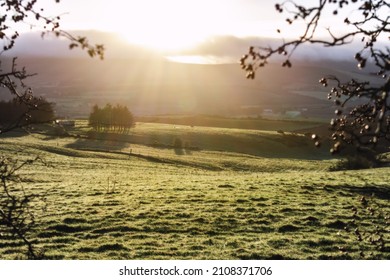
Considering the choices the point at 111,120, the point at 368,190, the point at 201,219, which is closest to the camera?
the point at 201,219

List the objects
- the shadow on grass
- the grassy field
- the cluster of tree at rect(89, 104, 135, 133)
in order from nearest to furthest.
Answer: the grassy field → the shadow on grass → the cluster of tree at rect(89, 104, 135, 133)

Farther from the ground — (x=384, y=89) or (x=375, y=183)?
(x=384, y=89)

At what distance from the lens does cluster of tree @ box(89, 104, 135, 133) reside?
10881cm

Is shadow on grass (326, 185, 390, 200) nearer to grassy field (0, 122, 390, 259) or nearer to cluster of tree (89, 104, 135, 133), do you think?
grassy field (0, 122, 390, 259)

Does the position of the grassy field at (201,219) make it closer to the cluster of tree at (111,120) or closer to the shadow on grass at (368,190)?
the shadow on grass at (368,190)

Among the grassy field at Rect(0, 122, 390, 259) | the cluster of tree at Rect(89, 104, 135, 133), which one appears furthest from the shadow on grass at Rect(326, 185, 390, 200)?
the cluster of tree at Rect(89, 104, 135, 133)

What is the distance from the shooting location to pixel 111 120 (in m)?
112

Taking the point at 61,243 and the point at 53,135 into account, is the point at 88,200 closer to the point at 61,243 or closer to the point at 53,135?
the point at 61,243

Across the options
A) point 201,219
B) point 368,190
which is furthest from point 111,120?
point 201,219

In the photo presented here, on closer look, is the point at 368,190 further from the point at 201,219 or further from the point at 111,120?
the point at 111,120

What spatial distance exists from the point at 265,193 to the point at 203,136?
2983 inches

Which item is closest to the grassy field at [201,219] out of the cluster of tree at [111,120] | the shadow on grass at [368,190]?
the shadow on grass at [368,190]
